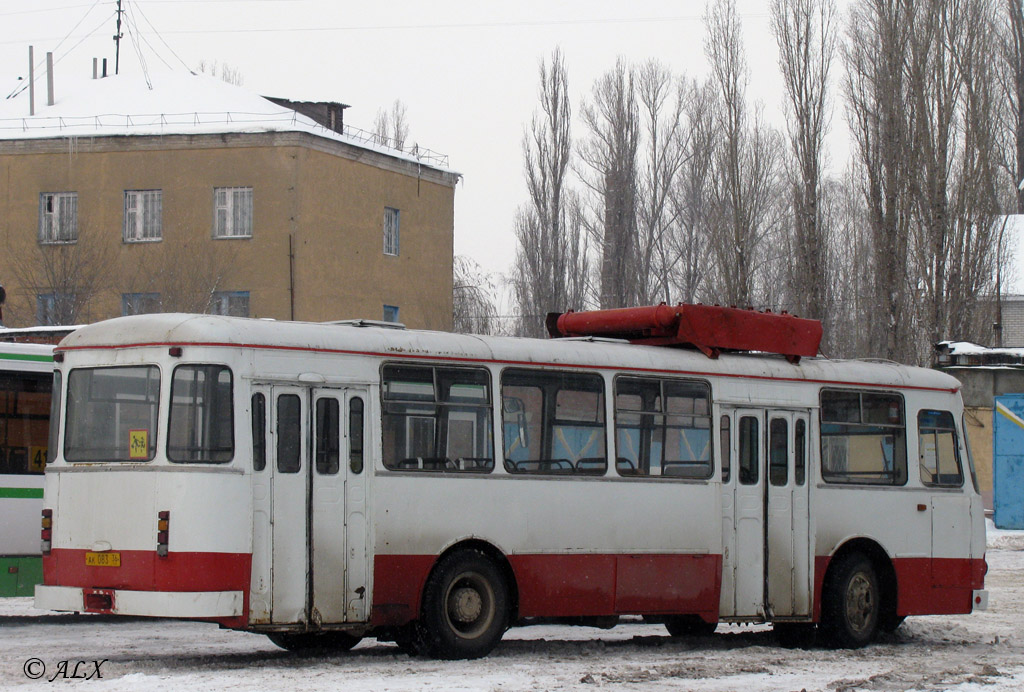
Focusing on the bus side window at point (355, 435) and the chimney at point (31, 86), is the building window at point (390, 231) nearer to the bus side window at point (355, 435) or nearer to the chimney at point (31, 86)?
the chimney at point (31, 86)

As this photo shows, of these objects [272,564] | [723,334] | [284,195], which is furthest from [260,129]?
[272,564]

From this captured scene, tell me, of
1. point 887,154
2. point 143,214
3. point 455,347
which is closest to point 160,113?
point 143,214

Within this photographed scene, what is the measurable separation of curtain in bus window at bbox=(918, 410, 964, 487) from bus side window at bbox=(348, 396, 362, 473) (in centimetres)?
656

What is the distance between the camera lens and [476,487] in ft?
37.8

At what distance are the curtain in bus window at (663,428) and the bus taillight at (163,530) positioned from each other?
416 centimetres

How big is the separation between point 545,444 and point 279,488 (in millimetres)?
2564

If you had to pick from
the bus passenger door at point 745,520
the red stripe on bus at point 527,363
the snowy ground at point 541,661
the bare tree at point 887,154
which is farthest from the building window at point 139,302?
the bus passenger door at point 745,520

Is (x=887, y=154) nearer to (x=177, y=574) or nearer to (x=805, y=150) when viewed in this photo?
(x=805, y=150)

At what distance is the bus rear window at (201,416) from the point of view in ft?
33.7

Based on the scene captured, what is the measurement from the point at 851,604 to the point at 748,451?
190cm

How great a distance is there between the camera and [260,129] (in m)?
40.6

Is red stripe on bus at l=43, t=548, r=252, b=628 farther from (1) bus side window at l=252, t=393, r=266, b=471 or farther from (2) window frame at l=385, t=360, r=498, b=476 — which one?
(2) window frame at l=385, t=360, r=498, b=476

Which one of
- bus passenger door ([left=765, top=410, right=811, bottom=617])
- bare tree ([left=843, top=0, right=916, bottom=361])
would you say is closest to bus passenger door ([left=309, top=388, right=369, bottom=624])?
bus passenger door ([left=765, top=410, right=811, bottom=617])

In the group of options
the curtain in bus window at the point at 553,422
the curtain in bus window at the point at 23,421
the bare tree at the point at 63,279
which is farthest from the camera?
the bare tree at the point at 63,279
